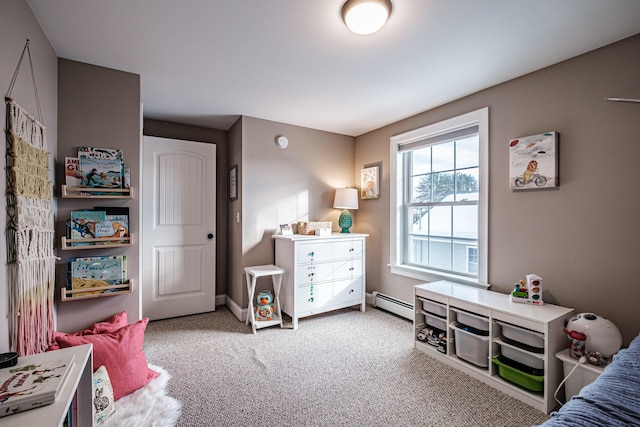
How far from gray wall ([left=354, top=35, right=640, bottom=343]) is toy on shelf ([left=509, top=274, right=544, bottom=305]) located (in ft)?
0.59

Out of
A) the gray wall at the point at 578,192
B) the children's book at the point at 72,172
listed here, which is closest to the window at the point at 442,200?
the gray wall at the point at 578,192

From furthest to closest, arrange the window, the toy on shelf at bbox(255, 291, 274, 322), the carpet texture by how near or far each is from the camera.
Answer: the toy on shelf at bbox(255, 291, 274, 322) → the window → the carpet texture

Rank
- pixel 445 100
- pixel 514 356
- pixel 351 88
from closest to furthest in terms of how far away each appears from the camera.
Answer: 1. pixel 514 356
2. pixel 351 88
3. pixel 445 100

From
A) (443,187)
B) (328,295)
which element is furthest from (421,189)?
(328,295)

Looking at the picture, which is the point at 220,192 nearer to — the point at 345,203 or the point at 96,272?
the point at 345,203

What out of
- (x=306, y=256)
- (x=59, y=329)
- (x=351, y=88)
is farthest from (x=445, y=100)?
(x=59, y=329)

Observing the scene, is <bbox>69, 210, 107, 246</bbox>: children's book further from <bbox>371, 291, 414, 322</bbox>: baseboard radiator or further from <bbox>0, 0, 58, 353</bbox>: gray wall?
<bbox>371, 291, 414, 322</bbox>: baseboard radiator

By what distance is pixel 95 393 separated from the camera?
1596 mm

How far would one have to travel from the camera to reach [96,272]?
2117mm

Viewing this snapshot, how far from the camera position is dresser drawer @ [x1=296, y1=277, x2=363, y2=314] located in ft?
10.2

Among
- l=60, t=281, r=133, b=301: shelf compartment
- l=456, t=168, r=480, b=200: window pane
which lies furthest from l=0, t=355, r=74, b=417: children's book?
l=456, t=168, r=480, b=200: window pane

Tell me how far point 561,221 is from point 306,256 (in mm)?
2190

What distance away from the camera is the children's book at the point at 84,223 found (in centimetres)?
205

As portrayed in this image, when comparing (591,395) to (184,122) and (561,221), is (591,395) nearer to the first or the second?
(561,221)
